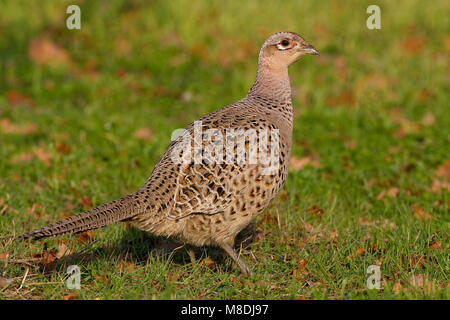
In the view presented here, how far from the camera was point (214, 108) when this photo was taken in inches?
337

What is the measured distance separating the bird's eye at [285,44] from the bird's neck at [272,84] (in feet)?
0.55

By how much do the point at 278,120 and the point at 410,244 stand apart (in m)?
1.40

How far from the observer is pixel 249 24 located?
10500mm

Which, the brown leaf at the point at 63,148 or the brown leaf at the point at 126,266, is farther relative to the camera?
the brown leaf at the point at 63,148

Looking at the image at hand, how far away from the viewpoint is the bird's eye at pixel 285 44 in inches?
204

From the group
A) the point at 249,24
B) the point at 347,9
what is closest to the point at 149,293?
the point at 249,24

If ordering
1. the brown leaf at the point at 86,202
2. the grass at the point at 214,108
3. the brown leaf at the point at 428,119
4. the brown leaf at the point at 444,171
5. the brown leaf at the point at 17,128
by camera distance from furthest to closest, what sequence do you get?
the brown leaf at the point at 428,119 < the brown leaf at the point at 17,128 < the brown leaf at the point at 444,171 < the brown leaf at the point at 86,202 < the grass at the point at 214,108

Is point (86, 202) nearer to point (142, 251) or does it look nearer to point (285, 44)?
point (142, 251)

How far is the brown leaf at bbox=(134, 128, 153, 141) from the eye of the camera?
7.61 metres

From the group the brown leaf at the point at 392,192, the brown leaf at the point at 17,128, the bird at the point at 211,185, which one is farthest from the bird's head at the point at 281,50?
the brown leaf at the point at 17,128

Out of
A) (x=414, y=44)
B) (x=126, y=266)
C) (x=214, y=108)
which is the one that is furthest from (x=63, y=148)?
(x=414, y=44)

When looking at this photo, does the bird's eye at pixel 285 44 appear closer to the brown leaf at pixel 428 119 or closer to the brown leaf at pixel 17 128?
the brown leaf at pixel 428 119

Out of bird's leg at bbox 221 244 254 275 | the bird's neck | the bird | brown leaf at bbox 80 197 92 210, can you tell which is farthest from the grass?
the bird's neck

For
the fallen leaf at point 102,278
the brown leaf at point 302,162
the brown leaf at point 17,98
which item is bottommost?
the fallen leaf at point 102,278
